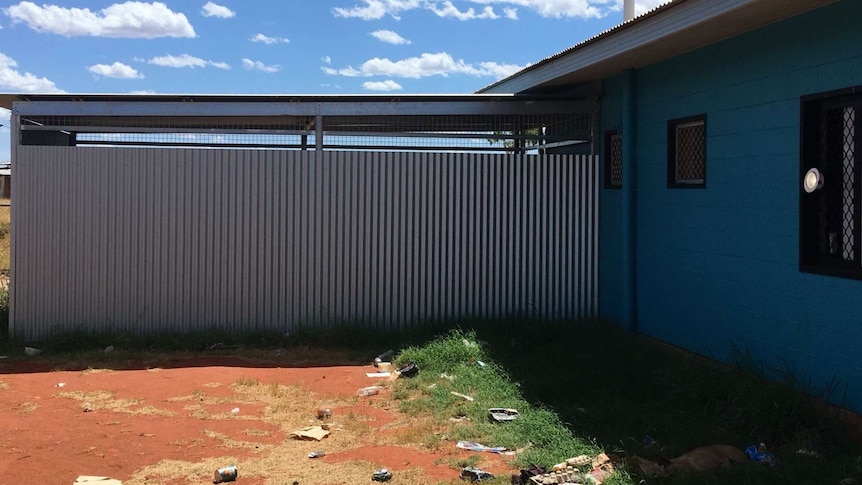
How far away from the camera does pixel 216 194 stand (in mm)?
10180

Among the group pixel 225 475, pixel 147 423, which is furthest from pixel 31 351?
pixel 225 475

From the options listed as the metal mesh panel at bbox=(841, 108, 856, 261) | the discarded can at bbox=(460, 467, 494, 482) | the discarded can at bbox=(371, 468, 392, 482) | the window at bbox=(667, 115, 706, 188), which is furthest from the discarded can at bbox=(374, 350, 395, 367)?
Answer: the metal mesh panel at bbox=(841, 108, 856, 261)

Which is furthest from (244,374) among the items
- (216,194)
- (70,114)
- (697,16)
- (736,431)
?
(697,16)

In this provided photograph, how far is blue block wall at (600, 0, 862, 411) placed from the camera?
6.05 meters

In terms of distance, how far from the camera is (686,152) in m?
8.49

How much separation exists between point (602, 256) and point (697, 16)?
419cm

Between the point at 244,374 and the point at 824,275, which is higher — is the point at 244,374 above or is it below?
below

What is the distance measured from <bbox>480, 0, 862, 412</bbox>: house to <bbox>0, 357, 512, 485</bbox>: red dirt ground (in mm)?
2671

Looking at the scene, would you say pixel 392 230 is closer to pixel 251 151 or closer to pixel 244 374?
pixel 251 151

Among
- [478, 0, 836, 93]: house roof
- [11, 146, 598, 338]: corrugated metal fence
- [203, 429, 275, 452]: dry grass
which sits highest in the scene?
[478, 0, 836, 93]: house roof

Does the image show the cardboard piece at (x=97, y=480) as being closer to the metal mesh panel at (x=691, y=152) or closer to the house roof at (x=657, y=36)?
the house roof at (x=657, y=36)

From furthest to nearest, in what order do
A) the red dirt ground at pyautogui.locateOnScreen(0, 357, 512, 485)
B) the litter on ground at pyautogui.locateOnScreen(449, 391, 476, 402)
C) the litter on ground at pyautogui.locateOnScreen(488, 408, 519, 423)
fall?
the litter on ground at pyautogui.locateOnScreen(449, 391, 476, 402)
the litter on ground at pyautogui.locateOnScreen(488, 408, 519, 423)
the red dirt ground at pyautogui.locateOnScreen(0, 357, 512, 485)

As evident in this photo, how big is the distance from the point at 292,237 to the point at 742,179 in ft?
17.5

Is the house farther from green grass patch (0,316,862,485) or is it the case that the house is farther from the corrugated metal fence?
the corrugated metal fence
